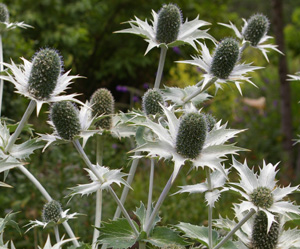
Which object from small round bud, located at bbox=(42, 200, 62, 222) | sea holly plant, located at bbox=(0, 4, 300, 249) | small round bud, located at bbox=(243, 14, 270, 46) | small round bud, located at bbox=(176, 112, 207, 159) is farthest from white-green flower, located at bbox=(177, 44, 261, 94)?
small round bud, located at bbox=(42, 200, 62, 222)

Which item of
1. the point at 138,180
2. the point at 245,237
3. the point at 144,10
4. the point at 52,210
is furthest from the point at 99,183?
the point at 144,10

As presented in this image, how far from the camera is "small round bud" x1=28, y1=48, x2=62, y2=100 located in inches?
72.1

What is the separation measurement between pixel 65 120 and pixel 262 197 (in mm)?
815

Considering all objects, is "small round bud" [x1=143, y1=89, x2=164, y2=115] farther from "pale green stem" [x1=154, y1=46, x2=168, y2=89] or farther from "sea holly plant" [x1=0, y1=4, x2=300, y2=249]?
"pale green stem" [x1=154, y1=46, x2=168, y2=89]

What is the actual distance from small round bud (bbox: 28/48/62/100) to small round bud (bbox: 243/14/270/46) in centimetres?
119

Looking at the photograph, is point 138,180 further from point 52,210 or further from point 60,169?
point 52,210

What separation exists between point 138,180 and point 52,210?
289cm

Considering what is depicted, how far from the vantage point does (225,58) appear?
215 centimetres

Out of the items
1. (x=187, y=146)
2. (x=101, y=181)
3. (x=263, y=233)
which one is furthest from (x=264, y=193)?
(x=101, y=181)

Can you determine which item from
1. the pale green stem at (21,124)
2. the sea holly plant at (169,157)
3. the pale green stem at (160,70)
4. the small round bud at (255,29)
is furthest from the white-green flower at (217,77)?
the pale green stem at (21,124)

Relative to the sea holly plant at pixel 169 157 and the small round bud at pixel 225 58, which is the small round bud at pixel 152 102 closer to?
the sea holly plant at pixel 169 157

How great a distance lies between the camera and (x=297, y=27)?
1188 centimetres

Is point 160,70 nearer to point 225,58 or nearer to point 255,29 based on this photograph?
point 225,58

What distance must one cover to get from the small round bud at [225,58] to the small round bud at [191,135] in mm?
524
